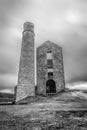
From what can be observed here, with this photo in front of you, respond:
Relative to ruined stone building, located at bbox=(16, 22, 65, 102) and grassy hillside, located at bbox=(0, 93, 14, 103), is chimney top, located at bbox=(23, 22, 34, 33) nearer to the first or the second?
ruined stone building, located at bbox=(16, 22, 65, 102)

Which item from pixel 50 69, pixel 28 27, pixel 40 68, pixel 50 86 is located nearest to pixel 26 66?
pixel 40 68

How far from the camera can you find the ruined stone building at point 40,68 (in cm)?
1780

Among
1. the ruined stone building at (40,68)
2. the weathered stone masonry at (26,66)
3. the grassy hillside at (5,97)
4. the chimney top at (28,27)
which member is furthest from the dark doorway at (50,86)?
the chimney top at (28,27)

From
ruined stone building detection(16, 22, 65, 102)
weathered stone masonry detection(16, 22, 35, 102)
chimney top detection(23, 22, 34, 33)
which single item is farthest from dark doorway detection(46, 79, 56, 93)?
chimney top detection(23, 22, 34, 33)

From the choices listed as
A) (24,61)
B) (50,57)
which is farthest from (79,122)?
(50,57)

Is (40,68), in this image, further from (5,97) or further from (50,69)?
(5,97)

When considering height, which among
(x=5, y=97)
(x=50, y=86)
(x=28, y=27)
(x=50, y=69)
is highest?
(x=28, y=27)

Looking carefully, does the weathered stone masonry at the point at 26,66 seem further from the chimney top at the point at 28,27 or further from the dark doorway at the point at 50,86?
the dark doorway at the point at 50,86

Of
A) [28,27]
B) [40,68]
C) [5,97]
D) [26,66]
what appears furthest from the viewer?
[5,97]

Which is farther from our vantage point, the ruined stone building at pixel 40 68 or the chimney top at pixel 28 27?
the chimney top at pixel 28 27

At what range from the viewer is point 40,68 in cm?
2159

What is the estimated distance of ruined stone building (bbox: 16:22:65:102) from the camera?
58.4ft

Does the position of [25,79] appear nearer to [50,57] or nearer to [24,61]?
[24,61]

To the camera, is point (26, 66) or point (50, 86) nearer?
point (26, 66)
